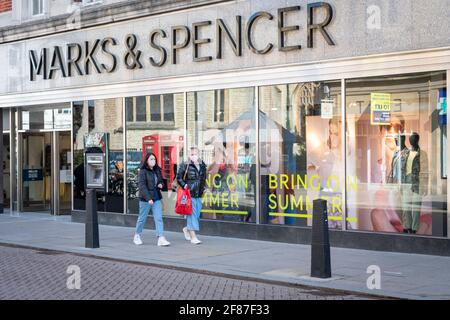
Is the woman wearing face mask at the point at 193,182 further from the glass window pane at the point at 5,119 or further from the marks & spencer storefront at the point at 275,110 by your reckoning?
the glass window pane at the point at 5,119

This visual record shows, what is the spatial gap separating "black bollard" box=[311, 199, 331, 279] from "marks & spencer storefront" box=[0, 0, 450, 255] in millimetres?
2873

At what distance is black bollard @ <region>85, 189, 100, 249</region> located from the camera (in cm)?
1332

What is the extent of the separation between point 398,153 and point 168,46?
616 centimetres

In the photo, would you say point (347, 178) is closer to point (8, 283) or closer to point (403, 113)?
point (403, 113)

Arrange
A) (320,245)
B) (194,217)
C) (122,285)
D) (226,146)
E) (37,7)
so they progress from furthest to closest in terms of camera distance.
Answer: (37,7), (226,146), (194,217), (320,245), (122,285)

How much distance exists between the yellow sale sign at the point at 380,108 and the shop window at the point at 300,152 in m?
0.68

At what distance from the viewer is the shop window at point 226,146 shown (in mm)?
15000

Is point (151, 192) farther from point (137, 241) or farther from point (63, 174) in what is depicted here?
point (63, 174)

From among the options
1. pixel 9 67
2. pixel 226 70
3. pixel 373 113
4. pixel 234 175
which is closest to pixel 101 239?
pixel 234 175

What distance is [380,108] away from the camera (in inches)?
514
